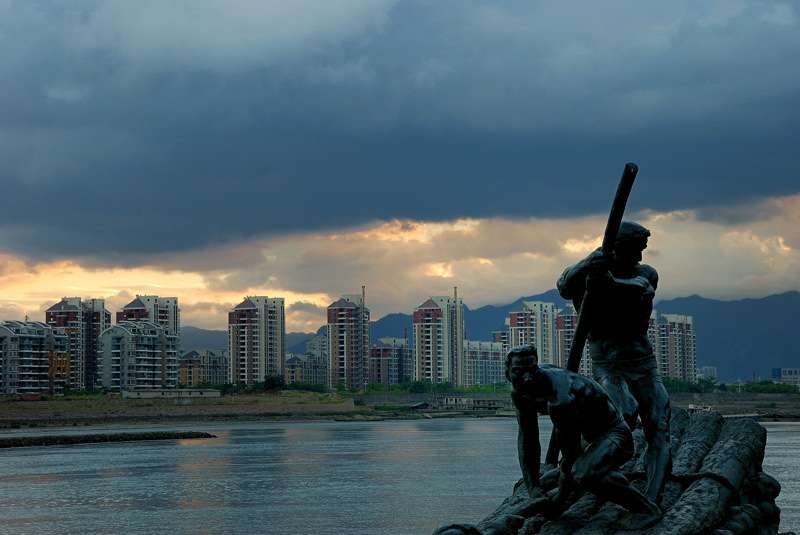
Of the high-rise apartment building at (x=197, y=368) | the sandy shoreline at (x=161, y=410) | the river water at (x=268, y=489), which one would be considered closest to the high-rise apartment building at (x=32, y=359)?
the sandy shoreline at (x=161, y=410)

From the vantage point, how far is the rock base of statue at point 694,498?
372 inches

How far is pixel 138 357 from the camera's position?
138625mm

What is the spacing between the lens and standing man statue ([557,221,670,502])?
32.8 feet

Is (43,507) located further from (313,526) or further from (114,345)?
(114,345)

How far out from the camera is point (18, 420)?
92562mm

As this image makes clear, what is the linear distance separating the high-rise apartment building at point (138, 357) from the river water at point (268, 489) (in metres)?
87.3

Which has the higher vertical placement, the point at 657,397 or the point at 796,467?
the point at 657,397

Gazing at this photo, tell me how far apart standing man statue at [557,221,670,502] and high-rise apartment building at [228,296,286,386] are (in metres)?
164

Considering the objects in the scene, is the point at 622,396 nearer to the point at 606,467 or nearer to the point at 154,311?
the point at 606,467

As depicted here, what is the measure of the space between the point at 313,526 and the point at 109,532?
4209 millimetres

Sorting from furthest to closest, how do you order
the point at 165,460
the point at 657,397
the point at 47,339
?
1. the point at 47,339
2. the point at 165,460
3. the point at 657,397

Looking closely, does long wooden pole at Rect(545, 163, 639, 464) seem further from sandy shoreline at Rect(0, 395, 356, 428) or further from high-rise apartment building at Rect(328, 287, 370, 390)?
high-rise apartment building at Rect(328, 287, 370, 390)

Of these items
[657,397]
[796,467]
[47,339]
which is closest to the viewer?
[657,397]

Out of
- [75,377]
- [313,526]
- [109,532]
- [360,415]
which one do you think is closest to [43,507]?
[109,532]
